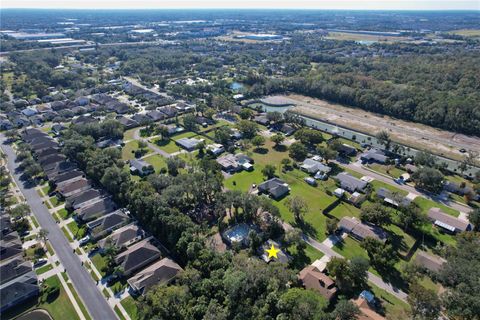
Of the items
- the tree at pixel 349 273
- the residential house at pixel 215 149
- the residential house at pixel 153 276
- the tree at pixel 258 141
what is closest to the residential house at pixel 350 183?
the tree at pixel 258 141

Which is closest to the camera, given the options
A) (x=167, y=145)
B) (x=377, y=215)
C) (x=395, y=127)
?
(x=377, y=215)

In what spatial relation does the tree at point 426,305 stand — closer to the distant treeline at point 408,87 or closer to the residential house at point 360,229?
the residential house at point 360,229

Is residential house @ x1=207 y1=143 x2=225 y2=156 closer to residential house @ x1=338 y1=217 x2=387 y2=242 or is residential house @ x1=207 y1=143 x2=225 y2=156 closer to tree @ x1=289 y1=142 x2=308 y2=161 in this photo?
tree @ x1=289 y1=142 x2=308 y2=161

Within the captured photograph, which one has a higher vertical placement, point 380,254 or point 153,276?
point 380,254

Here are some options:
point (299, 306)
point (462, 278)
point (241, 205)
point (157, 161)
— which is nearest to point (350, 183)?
Answer: point (241, 205)

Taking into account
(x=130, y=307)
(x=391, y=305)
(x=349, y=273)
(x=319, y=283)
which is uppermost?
(x=349, y=273)

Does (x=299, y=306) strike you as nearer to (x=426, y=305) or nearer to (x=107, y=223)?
(x=426, y=305)
